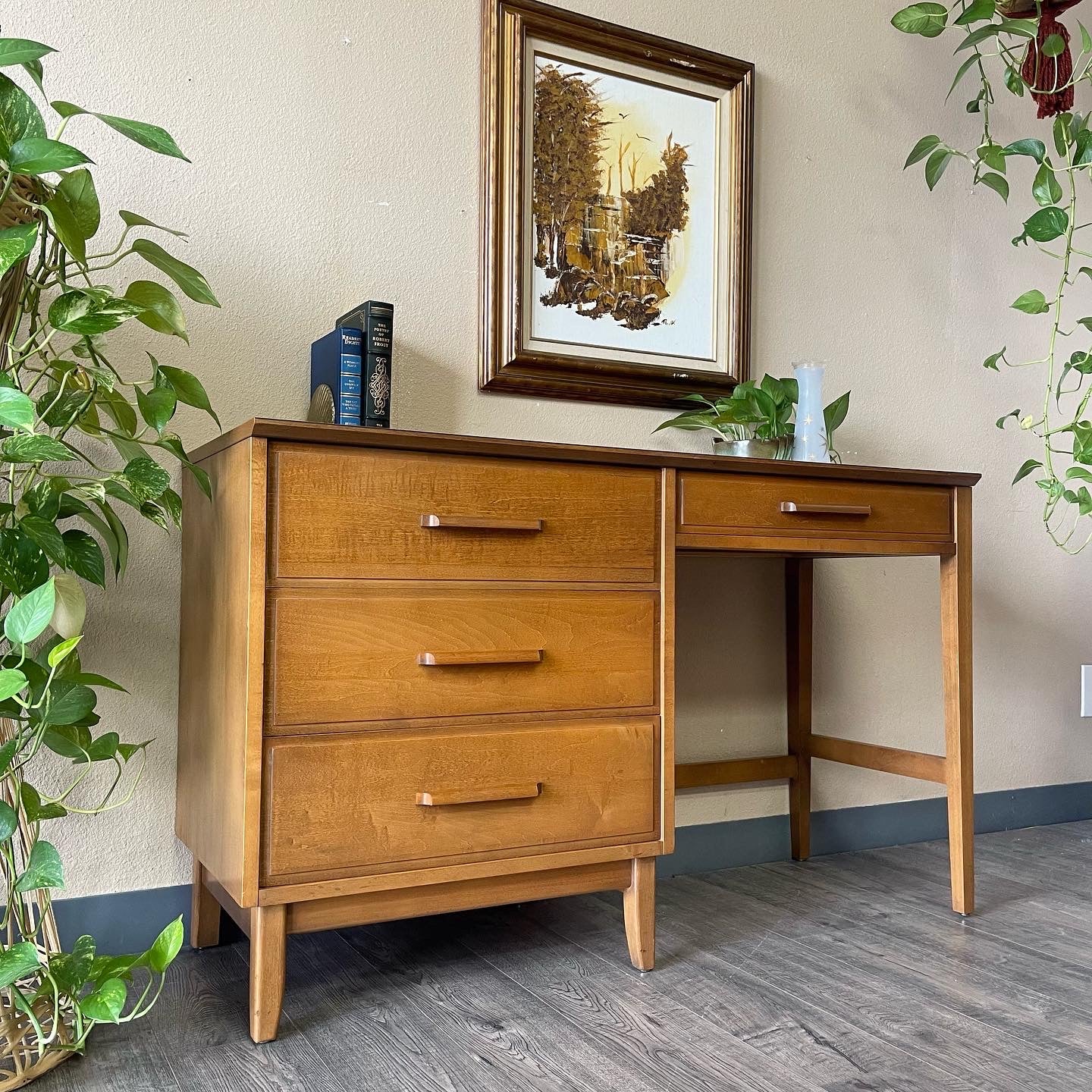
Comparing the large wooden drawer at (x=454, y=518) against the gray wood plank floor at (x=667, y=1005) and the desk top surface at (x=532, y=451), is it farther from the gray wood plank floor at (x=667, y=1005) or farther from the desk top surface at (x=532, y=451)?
the gray wood plank floor at (x=667, y=1005)

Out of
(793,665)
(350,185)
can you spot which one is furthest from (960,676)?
(350,185)

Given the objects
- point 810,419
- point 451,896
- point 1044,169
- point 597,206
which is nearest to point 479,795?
point 451,896

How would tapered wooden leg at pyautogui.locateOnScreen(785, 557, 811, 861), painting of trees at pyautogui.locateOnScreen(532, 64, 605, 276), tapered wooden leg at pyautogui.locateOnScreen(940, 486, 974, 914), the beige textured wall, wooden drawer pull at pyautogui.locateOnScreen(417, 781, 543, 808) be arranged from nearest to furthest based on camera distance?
wooden drawer pull at pyautogui.locateOnScreen(417, 781, 543, 808) < the beige textured wall < tapered wooden leg at pyautogui.locateOnScreen(940, 486, 974, 914) < painting of trees at pyautogui.locateOnScreen(532, 64, 605, 276) < tapered wooden leg at pyautogui.locateOnScreen(785, 557, 811, 861)

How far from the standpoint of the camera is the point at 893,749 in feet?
6.55

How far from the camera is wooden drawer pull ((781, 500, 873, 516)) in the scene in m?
1.67

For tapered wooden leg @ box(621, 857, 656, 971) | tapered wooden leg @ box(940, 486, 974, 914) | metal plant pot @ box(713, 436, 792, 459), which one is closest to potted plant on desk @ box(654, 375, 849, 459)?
metal plant pot @ box(713, 436, 792, 459)

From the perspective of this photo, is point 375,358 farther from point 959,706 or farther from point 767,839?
point 767,839

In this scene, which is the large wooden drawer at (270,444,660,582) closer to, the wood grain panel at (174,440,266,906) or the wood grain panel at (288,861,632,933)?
the wood grain panel at (174,440,266,906)

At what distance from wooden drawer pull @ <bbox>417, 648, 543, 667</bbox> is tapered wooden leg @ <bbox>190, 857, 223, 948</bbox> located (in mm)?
561

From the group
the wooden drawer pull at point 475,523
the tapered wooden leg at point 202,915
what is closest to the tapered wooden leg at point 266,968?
the tapered wooden leg at point 202,915

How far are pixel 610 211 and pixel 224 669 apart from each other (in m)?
1.22

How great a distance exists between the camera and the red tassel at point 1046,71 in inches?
91.1

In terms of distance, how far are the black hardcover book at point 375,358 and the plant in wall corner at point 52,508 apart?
0.32 m

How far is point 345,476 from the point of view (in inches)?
52.0
